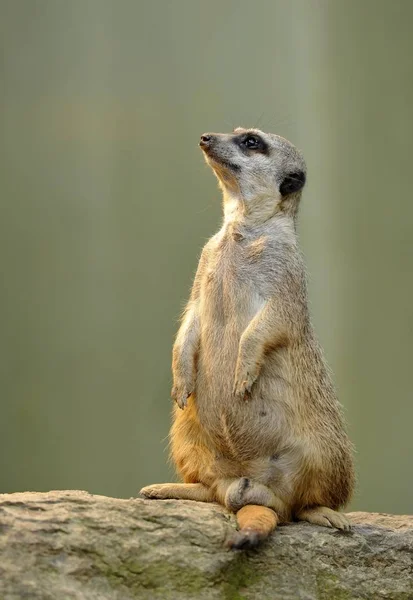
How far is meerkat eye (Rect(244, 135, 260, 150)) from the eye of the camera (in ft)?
11.5

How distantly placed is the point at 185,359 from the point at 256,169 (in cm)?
82

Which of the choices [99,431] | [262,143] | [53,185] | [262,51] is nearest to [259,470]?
[262,143]

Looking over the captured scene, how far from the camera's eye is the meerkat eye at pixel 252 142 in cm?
351

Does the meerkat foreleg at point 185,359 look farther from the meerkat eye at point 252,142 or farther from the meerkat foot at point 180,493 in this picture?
the meerkat eye at point 252,142

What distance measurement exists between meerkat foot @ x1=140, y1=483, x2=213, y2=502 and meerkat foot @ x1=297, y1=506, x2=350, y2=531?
368 mm

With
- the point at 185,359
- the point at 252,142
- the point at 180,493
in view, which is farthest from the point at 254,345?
the point at 252,142

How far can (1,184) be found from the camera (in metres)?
4.98

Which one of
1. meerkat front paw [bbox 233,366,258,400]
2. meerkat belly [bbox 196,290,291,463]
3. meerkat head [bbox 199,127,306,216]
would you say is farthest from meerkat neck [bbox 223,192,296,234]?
meerkat front paw [bbox 233,366,258,400]

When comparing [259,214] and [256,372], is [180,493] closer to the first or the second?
[256,372]

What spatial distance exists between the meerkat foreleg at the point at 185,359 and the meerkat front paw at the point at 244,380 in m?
0.24

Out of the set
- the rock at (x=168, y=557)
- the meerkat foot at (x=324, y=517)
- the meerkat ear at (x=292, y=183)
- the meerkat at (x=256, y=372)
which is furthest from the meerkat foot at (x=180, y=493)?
the meerkat ear at (x=292, y=183)

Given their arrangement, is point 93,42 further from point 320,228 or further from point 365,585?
point 365,585

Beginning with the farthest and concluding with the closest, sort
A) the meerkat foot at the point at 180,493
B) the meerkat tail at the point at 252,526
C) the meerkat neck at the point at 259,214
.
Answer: the meerkat neck at the point at 259,214 → the meerkat foot at the point at 180,493 → the meerkat tail at the point at 252,526

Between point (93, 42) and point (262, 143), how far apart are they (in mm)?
1943
